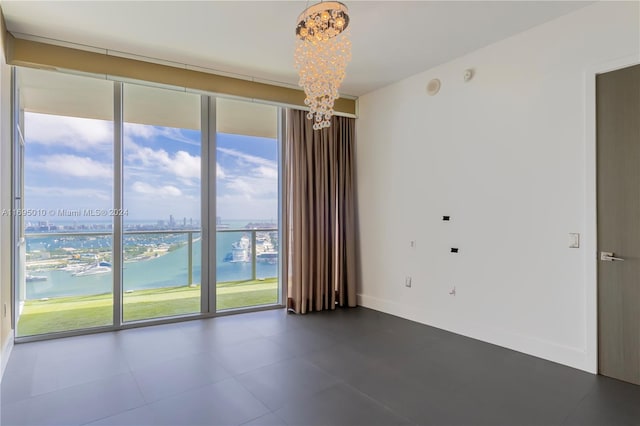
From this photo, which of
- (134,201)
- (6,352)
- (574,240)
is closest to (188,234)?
(134,201)

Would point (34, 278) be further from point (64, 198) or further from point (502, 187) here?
point (502, 187)

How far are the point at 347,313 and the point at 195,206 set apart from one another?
2315 millimetres

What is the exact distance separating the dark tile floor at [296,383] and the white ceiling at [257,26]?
2.85 m

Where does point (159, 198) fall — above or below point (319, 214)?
above

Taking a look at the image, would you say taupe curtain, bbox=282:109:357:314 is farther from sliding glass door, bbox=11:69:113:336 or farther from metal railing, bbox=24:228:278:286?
sliding glass door, bbox=11:69:113:336

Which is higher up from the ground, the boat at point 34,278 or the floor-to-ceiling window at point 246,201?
the floor-to-ceiling window at point 246,201

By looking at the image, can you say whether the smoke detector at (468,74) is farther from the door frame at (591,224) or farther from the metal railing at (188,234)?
the metal railing at (188,234)

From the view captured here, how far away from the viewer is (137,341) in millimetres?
3484

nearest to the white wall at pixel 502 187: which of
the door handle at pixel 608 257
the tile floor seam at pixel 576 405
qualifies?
the door handle at pixel 608 257

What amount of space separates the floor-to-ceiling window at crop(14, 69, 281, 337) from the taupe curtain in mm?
327

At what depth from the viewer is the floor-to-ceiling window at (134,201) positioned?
12.0 ft

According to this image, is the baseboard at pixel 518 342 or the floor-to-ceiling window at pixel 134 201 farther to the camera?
the floor-to-ceiling window at pixel 134 201

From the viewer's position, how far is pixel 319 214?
4734mm

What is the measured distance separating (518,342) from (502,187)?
1428 mm
